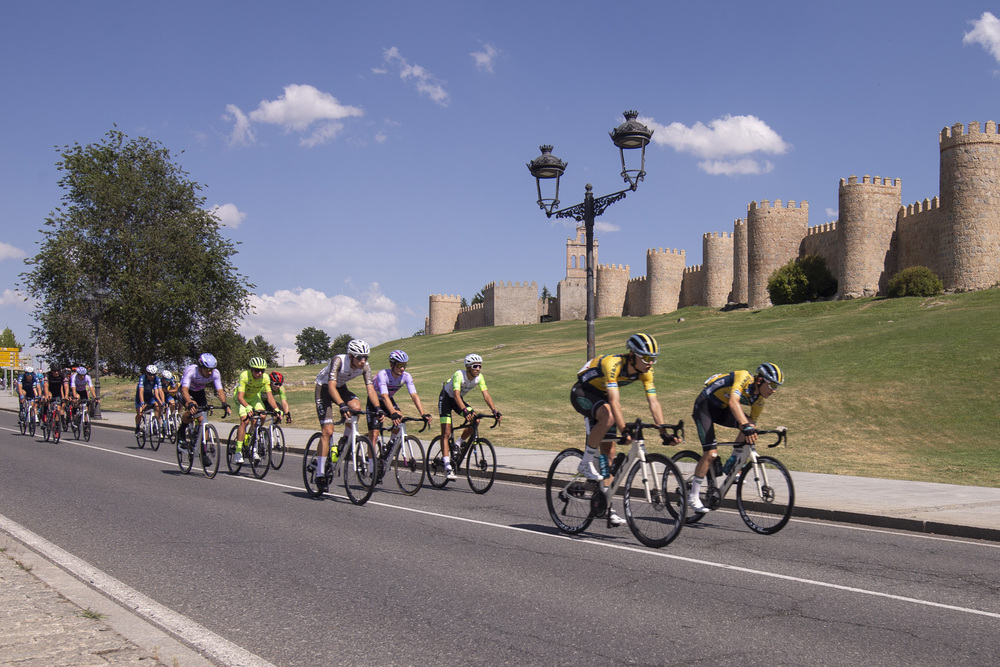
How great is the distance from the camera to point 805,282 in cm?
6750

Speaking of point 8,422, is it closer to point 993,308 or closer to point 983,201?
point 993,308

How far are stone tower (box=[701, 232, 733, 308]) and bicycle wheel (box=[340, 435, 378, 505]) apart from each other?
260 ft

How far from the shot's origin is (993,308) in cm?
4025

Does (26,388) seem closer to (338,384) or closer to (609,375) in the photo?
(338,384)

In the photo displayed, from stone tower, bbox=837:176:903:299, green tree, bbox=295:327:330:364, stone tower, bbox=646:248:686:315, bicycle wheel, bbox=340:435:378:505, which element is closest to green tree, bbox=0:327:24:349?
green tree, bbox=295:327:330:364

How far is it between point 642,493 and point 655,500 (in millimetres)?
134

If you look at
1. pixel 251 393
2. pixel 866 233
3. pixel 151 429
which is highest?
pixel 866 233

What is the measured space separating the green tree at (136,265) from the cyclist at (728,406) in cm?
3380

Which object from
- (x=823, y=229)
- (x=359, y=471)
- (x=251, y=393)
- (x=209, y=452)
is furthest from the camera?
(x=823, y=229)

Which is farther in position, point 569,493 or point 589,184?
point 589,184

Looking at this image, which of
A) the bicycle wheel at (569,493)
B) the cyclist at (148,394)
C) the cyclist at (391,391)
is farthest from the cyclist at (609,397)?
the cyclist at (148,394)

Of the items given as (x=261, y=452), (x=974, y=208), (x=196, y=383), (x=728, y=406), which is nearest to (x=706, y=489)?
(x=728, y=406)

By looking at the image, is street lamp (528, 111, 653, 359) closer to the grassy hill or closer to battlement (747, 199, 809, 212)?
the grassy hill

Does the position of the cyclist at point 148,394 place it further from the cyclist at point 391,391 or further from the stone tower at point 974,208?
the stone tower at point 974,208
